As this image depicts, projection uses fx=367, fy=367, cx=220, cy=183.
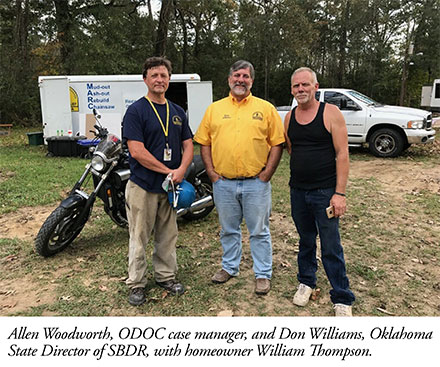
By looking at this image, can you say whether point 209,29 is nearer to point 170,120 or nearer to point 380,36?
point 380,36

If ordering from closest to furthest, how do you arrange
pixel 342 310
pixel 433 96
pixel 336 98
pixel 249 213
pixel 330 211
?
1. pixel 330 211
2. pixel 342 310
3. pixel 249 213
4. pixel 336 98
5. pixel 433 96

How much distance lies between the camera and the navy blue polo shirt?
262cm

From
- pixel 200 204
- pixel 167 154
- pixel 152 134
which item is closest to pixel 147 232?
pixel 167 154

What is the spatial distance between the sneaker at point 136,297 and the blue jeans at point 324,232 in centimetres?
134

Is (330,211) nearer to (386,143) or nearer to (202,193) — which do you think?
(202,193)

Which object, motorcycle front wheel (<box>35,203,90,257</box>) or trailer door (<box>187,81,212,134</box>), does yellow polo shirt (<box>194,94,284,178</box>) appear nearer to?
motorcycle front wheel (<box>35,203,90,257</box>)

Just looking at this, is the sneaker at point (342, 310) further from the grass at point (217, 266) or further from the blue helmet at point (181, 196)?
the blue helmet at point (181, 196)

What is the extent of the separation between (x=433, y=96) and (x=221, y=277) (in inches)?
699

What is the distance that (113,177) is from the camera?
143 inches

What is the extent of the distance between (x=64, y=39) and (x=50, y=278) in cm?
1734

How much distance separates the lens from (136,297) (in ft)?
9.46

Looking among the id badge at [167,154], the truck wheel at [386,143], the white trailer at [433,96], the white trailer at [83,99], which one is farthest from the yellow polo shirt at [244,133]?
the white trailer at [433,96]

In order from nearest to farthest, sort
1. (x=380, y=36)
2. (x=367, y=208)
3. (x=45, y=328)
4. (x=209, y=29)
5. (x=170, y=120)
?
1. (x=45, y=328)
2. (x=170, y=120)
3. (x=367, y=208)
4. (x=380, y=36)
5. (x=209, y=29)

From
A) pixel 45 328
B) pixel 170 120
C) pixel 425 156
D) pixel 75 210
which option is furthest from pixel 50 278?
pixel 425 156
